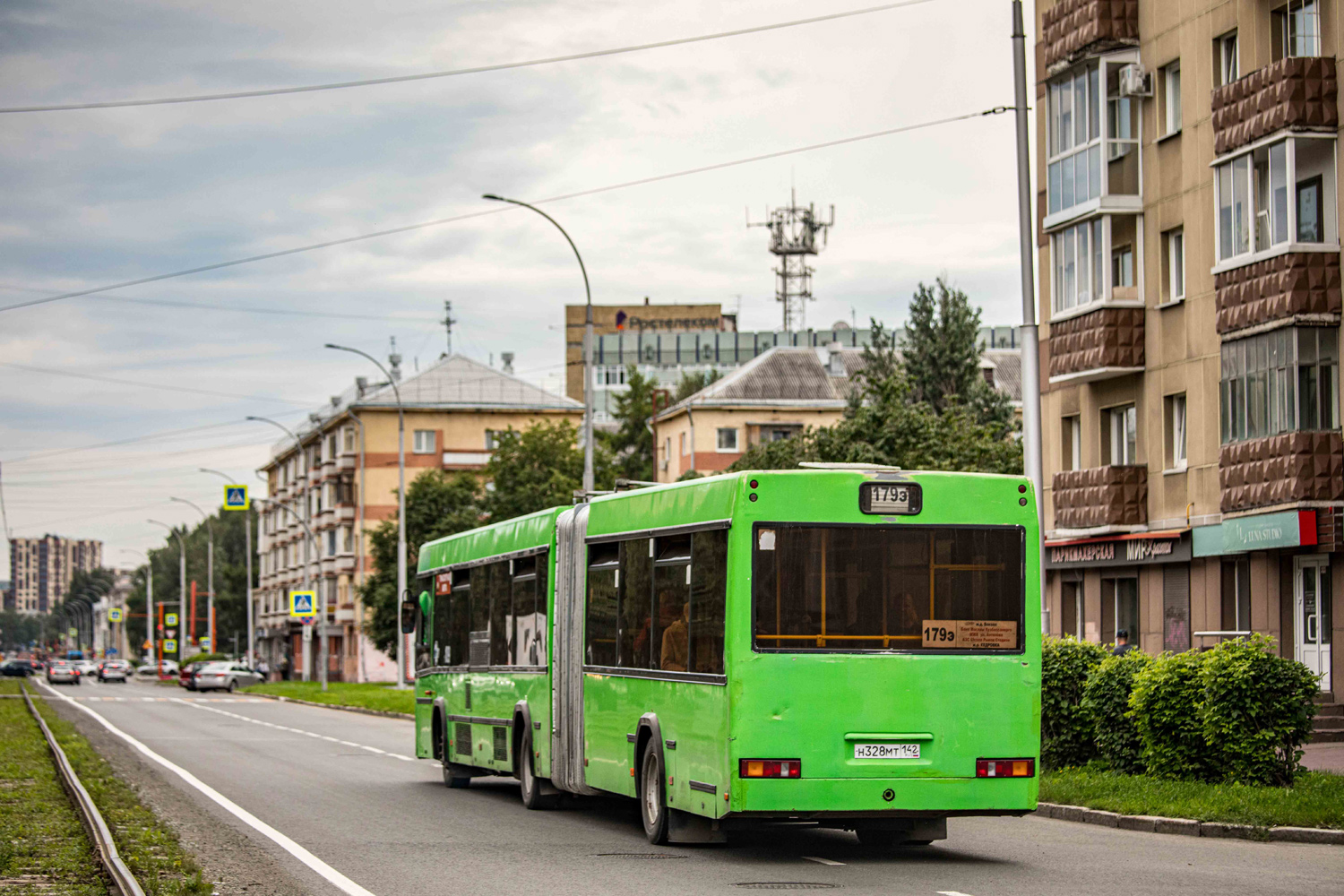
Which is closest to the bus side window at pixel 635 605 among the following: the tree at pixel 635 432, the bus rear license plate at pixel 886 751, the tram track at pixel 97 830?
the bus rear license plate at pixel 886 751

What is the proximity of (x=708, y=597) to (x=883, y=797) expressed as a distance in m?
1.89

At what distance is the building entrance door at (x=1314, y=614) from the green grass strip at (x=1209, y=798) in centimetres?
1080

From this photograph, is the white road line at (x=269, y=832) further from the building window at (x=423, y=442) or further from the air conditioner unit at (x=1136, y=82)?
the building window at (x=423, y=442)

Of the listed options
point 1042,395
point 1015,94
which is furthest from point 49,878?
point 1042,395

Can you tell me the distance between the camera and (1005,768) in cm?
1315

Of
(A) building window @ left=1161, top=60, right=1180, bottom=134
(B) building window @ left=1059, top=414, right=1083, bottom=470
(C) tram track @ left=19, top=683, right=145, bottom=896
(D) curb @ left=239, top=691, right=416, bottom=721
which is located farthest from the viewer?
(D) curb @ left=239, top=691, right=416, bottom=721

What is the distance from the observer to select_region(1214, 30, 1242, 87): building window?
31.2 metres

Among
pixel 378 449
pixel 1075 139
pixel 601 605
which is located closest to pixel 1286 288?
pixel 1075 139

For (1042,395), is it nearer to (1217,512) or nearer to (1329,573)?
(1217,512)

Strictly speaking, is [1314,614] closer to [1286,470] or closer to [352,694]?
[1286,470]

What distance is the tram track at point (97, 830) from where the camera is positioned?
11383mm

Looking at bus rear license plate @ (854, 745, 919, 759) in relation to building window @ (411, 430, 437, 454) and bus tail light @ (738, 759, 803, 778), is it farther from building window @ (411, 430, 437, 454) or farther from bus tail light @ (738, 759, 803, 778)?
building window @ (411, 430, 437, 454)

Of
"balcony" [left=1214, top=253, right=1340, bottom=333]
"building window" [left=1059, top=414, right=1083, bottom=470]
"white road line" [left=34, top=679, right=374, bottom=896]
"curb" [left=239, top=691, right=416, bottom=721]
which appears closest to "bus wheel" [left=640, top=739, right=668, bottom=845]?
"white road line" [left=34, top=679, right=374, bottom=896]

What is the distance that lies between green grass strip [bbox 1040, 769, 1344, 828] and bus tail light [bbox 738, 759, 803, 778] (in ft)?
15.1
